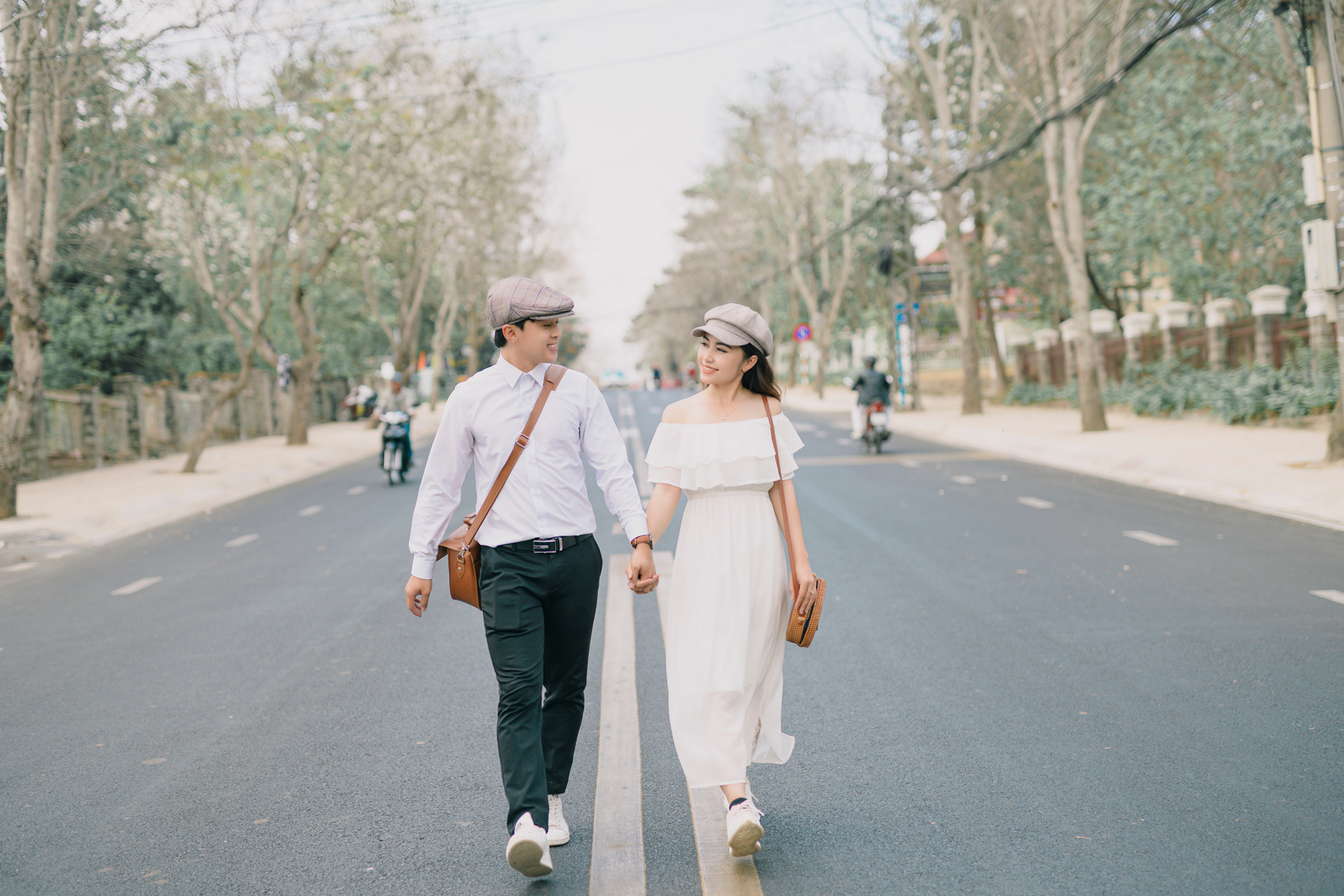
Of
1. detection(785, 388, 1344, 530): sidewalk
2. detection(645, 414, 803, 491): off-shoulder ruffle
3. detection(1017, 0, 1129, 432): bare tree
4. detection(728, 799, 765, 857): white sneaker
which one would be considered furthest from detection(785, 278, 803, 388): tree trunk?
detection(728, 799, 765, 857): white sneaker

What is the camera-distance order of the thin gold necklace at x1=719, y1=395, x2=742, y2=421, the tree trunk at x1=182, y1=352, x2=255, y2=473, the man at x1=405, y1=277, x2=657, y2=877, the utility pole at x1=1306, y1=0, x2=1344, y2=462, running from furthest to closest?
the tree trunk at x1=182, y1=352, x2=255, y2=473, the utility pole at x1=1306, y1=0, x2=1344, y2=462, the thin gold necklace at x1=719, y1=395, x2=742, y2=421, the man at x1=405, y1=277, x2=657, y2=877

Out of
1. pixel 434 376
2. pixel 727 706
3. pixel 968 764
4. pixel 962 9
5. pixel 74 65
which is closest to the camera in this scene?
pixel 727 706

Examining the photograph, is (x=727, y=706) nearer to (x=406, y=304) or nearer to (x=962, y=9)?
(x=962, y=9)

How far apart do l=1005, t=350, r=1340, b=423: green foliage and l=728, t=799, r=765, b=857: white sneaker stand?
58.4 ft

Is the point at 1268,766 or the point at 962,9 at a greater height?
the point at 962,9

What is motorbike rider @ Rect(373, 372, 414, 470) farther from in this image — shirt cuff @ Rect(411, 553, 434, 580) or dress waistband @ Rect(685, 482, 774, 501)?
dress waistband @ Rect(685, 482, 774, 501)

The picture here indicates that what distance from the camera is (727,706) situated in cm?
382

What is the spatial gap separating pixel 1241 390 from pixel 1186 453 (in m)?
5.63

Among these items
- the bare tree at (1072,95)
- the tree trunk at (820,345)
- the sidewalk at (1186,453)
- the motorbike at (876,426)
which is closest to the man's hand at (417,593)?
the sidewalk at (1186,453)

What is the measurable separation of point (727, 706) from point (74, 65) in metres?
14.8

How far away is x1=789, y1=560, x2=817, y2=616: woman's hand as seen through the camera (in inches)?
154

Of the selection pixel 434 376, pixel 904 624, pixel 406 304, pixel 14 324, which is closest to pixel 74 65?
pixel 14 324

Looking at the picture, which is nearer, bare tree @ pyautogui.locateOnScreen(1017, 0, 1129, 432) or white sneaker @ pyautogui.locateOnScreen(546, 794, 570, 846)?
white sneaker @ pyautogui.locateOnScreen(546, 794, 570, 846)

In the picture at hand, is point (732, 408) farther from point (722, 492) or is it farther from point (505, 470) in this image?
point (505, 470)
